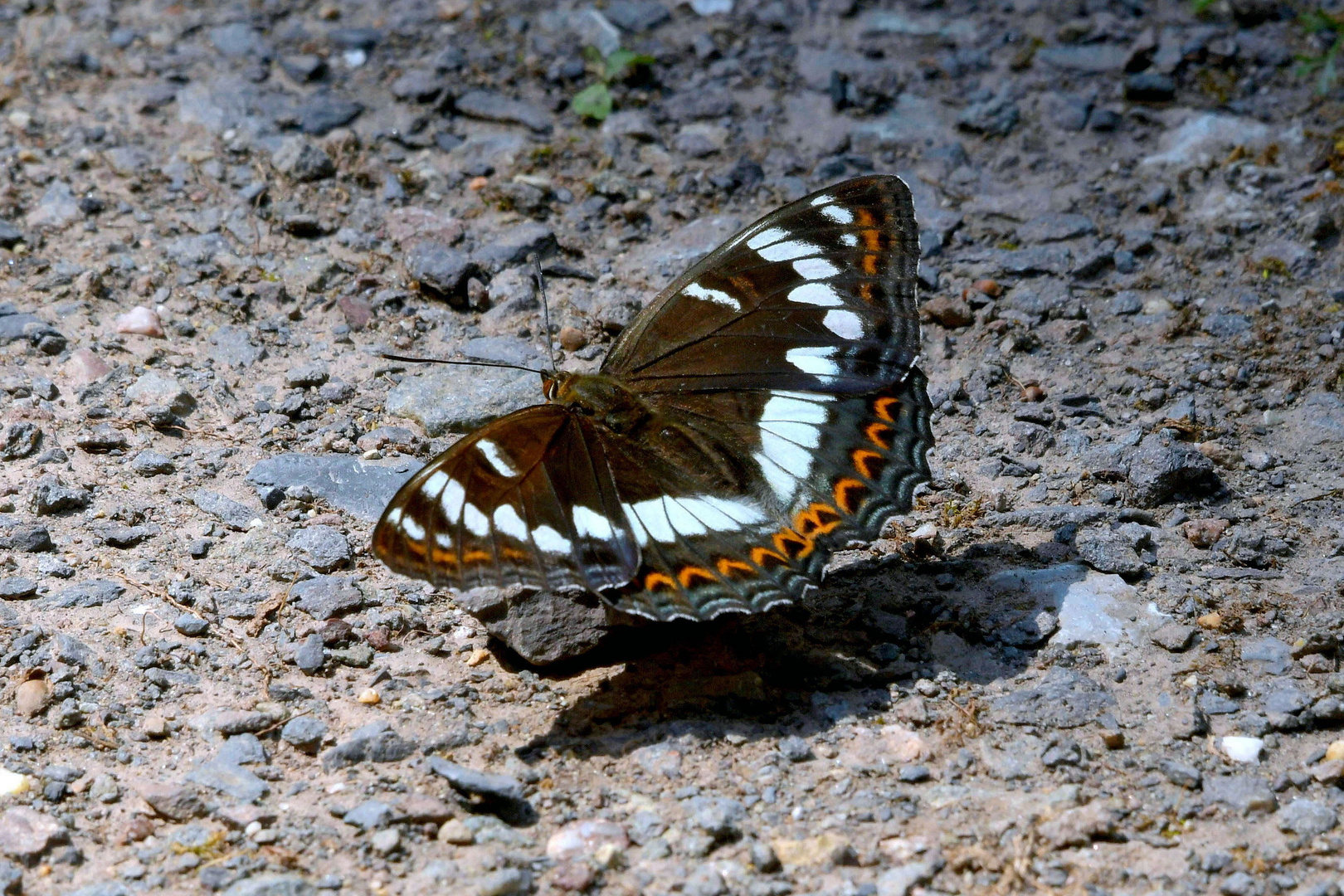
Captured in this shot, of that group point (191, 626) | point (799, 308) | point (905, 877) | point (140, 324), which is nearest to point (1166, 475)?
point (799, 308)

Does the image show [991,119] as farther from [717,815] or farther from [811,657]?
→ [717,815]

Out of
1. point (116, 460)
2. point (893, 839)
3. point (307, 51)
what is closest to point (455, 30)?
point (307, 51)

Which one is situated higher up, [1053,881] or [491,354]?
[491,354]

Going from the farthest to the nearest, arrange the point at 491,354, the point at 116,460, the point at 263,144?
the point at 263,144 < the point at 491,354 < the point at 116,460

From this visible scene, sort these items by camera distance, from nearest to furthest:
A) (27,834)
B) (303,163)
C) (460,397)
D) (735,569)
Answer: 1. (27,834)
2. (735,569)
3. (460,397)
4. (303,163)

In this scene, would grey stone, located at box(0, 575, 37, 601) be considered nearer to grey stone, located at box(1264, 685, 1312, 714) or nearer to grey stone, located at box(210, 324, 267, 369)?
grey stone, located at box(210, 324, 267, 369)

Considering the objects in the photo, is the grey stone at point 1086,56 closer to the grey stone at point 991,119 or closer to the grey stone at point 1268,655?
the grey stone at point 991,119

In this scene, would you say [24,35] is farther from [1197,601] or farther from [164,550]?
[1197,601]
